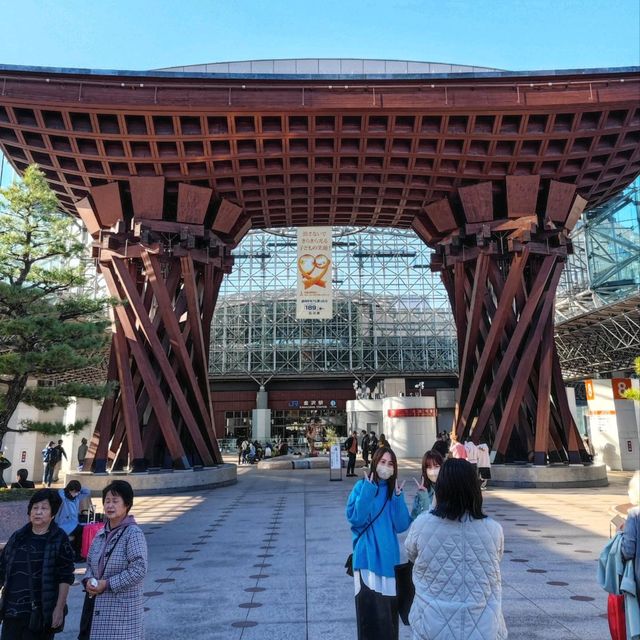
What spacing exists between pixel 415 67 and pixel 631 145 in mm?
12192

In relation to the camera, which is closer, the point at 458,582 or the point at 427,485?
the point at 458,582

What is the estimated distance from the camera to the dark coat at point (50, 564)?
122 inches

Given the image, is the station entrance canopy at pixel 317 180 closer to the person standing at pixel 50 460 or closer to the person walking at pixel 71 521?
the person standing at pixel 50 460

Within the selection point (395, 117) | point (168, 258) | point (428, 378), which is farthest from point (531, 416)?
point (428, 378)

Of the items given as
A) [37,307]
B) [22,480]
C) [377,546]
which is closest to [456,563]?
[377,546]

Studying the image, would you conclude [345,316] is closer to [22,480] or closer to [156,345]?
[156,345]

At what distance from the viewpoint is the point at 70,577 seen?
321cm

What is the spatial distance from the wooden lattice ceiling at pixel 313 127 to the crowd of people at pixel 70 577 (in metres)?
13.1

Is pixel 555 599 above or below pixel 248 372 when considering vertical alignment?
below

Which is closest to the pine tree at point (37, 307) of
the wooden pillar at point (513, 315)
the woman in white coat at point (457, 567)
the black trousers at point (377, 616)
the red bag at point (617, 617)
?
the black trousers at point (377, 616)

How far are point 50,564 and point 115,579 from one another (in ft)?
1.94

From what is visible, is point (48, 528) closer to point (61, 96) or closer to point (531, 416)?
point (61, 96)

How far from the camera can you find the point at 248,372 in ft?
145

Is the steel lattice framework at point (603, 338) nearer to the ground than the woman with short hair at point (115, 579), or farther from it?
farther from it
